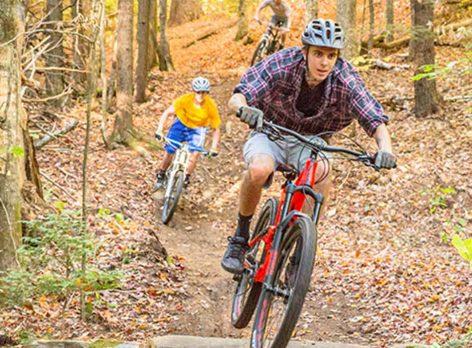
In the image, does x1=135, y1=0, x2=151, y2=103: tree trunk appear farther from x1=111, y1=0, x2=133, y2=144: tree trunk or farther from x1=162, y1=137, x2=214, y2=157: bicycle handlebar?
x1=162, y1=137, x2=214, y2=157: bicycle handlebar

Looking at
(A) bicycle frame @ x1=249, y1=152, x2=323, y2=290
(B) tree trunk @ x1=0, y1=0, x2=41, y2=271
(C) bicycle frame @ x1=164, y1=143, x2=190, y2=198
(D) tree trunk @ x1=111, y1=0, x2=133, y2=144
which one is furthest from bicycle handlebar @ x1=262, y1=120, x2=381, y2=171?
(D) tree trunk @ x1=111, y1=0, x2=133, y2=144

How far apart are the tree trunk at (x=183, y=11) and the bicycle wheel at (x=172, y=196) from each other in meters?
21.5

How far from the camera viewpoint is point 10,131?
5953 millimetres

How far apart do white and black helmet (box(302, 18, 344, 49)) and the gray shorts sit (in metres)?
0.75

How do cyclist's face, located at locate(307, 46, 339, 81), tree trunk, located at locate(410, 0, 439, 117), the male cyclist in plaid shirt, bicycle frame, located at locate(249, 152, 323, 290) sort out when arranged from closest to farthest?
bicycle frame, located at locate(249, 152, 323, 290) < cyclist's face, located at locate(307, 46, 339, 81) < the male cyclist in plaid shirt < tree trunk, located at locate(410, 0, 439, 117)

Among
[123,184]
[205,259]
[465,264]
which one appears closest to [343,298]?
[465,264]

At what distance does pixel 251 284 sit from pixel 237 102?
147cm

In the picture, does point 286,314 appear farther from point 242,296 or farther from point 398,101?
point 398,101

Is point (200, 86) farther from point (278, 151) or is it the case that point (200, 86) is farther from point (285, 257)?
point (285, 257)

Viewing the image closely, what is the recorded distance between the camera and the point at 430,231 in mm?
9938

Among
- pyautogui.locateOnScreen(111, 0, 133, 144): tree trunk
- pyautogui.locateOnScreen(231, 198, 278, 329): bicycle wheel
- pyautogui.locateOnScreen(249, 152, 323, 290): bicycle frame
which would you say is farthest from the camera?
pyautogui.locateOnScreen(111, 0, 133, 144): tree trunk

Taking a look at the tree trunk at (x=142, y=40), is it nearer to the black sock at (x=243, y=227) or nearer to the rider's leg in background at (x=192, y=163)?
the rider's leg in background at (x=192, y=163)

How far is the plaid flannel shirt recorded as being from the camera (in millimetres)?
5035

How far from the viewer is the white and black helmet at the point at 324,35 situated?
468 cm
